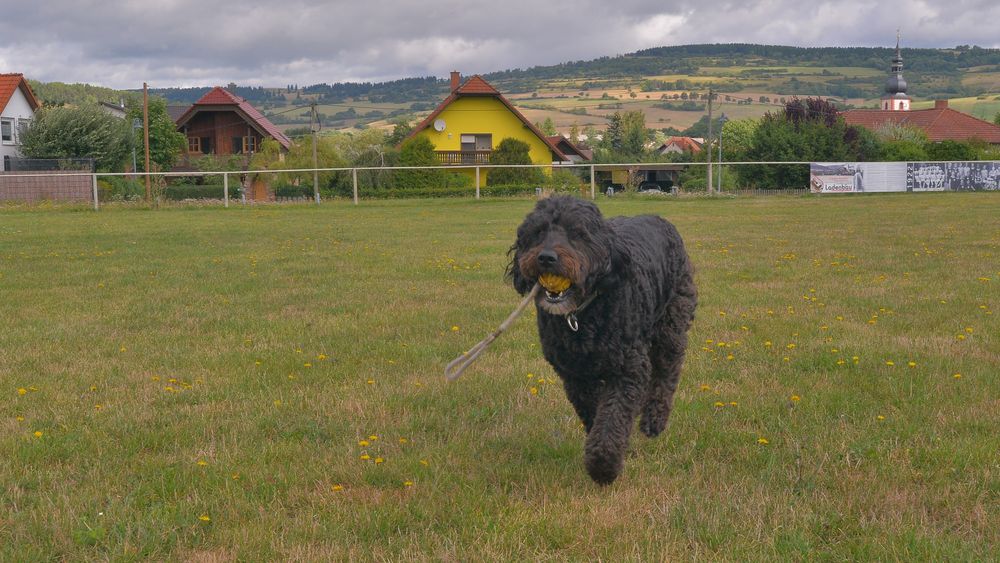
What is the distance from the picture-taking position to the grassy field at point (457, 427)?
4.05 meters

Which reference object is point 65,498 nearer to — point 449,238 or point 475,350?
point 475,350

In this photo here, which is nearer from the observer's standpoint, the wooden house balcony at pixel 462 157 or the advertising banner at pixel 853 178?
the advertising banner at pixel 853 178

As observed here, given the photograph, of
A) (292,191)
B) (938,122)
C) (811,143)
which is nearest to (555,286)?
(292,191)

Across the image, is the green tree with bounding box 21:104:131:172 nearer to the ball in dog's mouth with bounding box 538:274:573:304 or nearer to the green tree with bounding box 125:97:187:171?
the green tree with bounding box 125:97:187:171

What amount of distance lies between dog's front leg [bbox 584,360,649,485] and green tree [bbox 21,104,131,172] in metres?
60.2

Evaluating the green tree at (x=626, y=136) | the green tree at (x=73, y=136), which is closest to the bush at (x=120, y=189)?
the green tree at (x=73, y=136)

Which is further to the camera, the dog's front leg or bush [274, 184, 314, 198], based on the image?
bush [274, 184, 314, 198]

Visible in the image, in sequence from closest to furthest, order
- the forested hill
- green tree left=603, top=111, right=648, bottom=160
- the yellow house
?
1. the yellow house
2. green tree left=603, top=111, right=648, bottom=160
3. the forested hill

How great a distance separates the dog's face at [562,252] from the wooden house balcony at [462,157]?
2229 inches

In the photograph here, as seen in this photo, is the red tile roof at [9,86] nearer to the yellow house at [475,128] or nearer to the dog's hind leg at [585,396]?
the yellow house at [475,128]

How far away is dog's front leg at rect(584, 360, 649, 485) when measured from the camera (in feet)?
15.1

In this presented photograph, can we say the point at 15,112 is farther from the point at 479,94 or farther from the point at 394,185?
the point at 394,185

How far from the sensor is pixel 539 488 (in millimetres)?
4691

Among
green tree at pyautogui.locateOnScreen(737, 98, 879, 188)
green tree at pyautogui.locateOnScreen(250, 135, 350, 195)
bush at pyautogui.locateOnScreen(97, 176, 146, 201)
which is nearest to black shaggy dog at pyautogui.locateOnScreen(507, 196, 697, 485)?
bush at pyautogui.locateOnScreen(97, 176, 146, 201)
